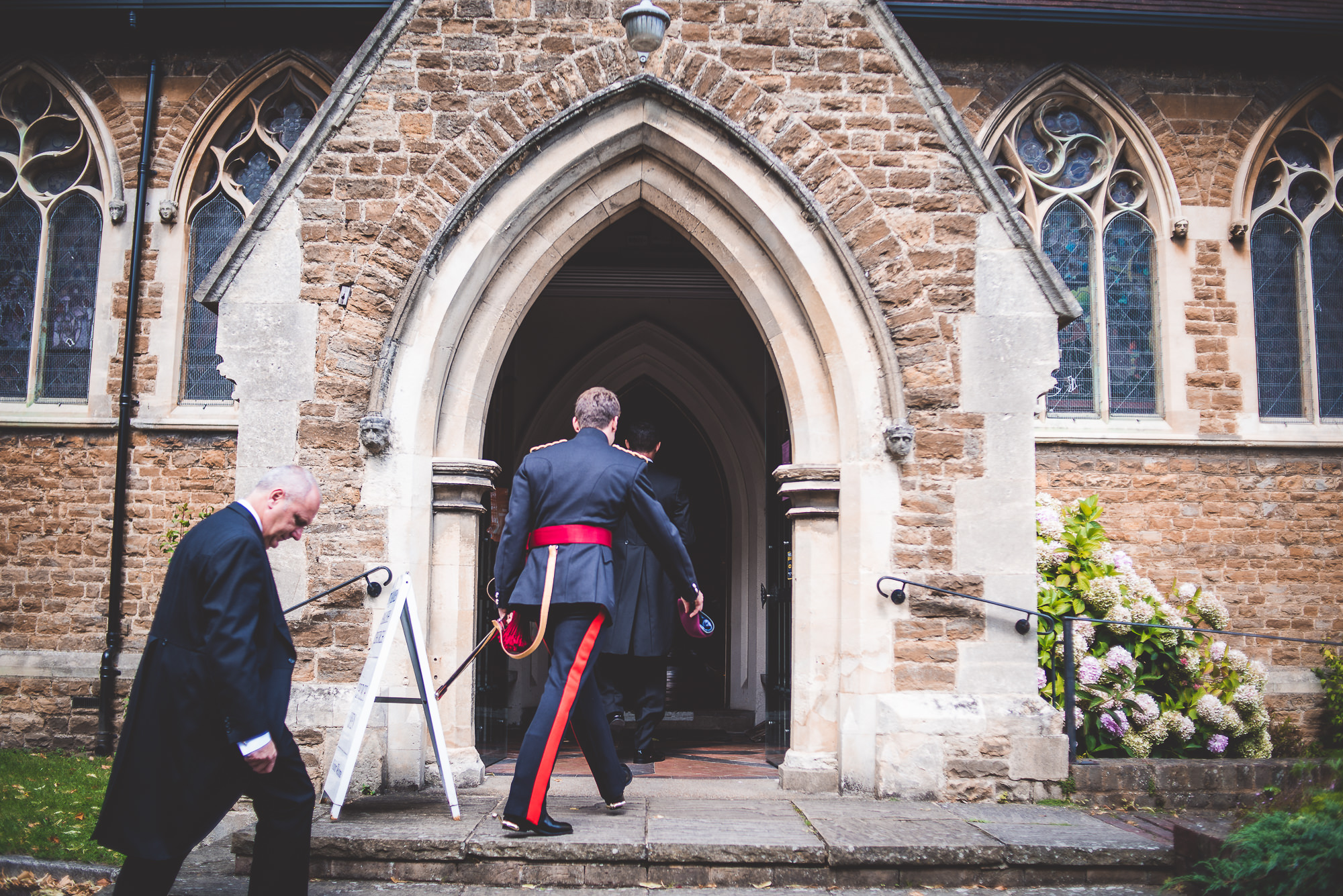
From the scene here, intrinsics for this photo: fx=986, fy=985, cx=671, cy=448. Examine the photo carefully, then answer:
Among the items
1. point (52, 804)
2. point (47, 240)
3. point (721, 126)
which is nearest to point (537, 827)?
point (52, 804)

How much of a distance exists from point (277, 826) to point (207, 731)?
0.38m

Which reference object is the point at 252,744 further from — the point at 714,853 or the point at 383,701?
the point at 714,853

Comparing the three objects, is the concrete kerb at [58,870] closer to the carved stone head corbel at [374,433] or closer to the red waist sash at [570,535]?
the red waist sash at [570,535]

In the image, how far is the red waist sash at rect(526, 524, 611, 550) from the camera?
168 inches

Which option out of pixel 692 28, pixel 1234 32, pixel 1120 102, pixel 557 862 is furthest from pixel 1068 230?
pixel 557 862

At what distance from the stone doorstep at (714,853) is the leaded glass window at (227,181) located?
5096mm

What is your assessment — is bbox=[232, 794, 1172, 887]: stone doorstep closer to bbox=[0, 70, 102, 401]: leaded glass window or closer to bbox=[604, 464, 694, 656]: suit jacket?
bbox=[604, 464, 694, 656]: suit jacket

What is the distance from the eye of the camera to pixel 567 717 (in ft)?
13.3

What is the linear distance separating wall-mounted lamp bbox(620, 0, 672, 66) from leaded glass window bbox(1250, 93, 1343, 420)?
20.1 feet

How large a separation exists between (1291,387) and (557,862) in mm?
7701

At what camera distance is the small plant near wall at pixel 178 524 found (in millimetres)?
7512

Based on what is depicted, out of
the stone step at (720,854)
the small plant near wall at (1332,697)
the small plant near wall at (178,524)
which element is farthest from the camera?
the small plant near wall at (1332,697)

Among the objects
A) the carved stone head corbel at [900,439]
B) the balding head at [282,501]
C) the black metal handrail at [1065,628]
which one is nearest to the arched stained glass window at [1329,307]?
the black metal handrail at [1065,628]

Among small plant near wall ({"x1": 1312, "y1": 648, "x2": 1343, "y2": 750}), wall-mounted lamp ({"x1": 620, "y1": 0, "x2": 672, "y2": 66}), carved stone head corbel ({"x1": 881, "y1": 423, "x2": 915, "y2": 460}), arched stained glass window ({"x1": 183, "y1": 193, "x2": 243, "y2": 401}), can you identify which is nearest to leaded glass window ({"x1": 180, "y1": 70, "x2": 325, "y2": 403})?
arched stained glass window ({"x1": 183, "y1": 193, "x2": 243, "y2": 401})
